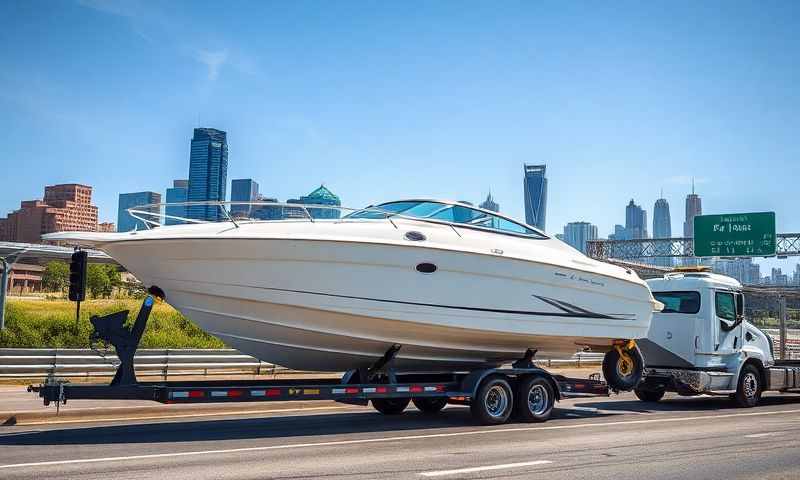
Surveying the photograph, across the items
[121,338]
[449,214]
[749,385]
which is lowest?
[749,385]

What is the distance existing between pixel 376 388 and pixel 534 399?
2.77m

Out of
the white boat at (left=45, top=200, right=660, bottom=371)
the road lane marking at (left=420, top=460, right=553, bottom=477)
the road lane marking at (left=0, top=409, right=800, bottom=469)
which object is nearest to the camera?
the road lane marking at (left=420, top=460, right=553, bottom=477)

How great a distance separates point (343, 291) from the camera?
9.34 metres

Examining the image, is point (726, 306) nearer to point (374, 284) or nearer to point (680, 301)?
point (680, 301)

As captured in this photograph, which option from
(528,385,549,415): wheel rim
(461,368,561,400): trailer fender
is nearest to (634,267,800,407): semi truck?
(461,368,561,400): trailer fender

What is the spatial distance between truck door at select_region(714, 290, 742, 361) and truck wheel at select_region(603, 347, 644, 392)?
88.4 inches

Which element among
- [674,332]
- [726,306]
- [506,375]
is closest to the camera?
[506,375]

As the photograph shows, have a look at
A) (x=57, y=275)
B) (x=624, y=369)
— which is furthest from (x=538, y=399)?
(x=57, y=275)

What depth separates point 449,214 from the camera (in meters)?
10.8

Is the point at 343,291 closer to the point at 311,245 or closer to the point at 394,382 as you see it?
the point at 311,245

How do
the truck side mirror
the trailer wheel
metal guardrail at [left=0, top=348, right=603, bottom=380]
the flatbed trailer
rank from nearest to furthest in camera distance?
the flatbed trailer, the trailer wheel, the truck side mirror, metal guardrail at [left=0, top=348, right=603, bottom=380]

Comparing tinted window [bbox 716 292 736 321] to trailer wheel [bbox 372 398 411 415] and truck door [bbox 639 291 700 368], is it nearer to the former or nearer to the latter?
truck door [bbox 639 291 700 368]

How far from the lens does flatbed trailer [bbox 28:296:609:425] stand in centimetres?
841

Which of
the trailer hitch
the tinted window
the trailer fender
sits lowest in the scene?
the trailer fender
